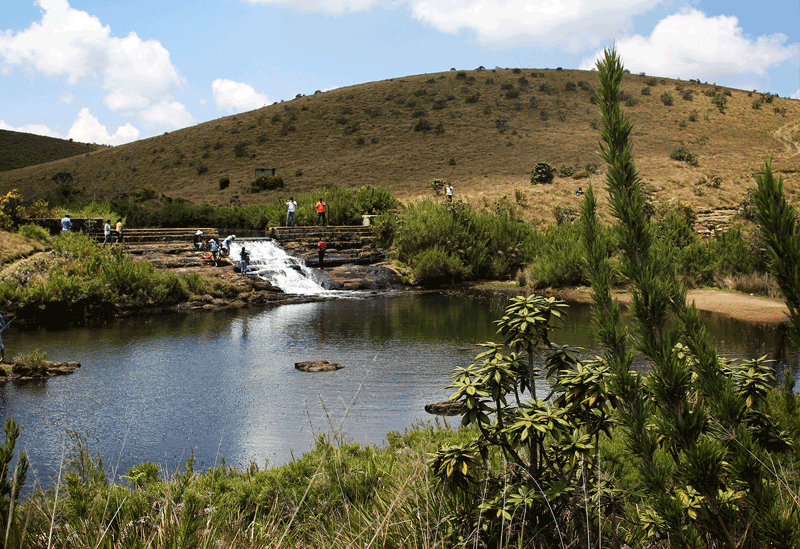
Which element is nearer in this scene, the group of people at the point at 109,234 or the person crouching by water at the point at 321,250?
the group of people at the point at 109,234

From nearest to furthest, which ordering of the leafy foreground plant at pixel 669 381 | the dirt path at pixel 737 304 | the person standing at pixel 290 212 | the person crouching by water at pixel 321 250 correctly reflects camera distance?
1. the leafy foreground plant at pixel 669 381
2. the dirt path at pixel 737 304
3. the person crouching by water at pixel 321 250
4. the person standing at pixel 290 212

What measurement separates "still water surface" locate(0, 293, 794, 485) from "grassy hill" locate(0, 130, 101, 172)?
212 ft

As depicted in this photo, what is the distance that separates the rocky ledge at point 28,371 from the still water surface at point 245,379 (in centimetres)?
42

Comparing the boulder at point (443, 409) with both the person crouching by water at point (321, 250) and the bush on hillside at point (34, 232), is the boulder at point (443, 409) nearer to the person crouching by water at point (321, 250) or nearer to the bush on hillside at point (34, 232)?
the person crouching by water at point (321, 250)

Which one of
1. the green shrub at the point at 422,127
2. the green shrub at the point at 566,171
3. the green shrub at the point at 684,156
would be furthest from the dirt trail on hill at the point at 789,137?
the green shrub at the point at 422,127

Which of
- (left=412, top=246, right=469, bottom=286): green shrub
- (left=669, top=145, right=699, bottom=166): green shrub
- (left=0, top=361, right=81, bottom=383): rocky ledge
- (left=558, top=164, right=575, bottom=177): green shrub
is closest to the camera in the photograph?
(left=0, top=361, right=81, bottom=383): rocky ledge

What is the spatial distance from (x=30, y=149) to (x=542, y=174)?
2646 inches

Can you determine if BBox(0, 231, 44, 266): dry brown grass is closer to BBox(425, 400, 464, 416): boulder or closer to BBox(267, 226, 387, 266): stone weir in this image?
BBox(267, 226, 387, 266): stone weir

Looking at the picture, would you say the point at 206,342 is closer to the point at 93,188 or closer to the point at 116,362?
the point at 116,362

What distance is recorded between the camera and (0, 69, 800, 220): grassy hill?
143 ft

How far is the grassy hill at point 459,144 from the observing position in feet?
143

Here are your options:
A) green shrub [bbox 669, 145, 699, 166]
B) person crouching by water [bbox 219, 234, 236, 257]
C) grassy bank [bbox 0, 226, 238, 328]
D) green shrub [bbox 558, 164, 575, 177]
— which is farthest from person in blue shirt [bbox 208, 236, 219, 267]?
green shrub [bbox 669, 145, 699, 166]

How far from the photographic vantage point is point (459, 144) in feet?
182

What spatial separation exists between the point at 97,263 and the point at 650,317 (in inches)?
843
